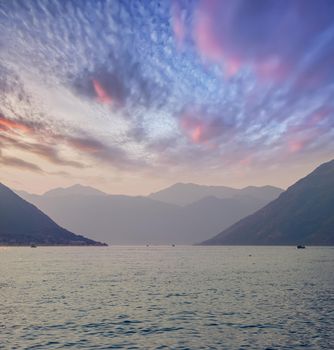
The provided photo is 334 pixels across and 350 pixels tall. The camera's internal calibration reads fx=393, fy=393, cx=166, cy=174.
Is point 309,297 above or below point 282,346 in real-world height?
above

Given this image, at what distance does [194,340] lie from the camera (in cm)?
4394

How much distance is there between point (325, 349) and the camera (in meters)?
40.0

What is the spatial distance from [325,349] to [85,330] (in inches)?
1100

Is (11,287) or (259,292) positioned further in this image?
(11,287)

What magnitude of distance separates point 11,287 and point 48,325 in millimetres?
49356

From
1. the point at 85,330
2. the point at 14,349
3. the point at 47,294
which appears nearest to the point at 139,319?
the point at 85,330

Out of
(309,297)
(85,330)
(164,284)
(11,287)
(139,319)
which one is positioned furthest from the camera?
(164,284)

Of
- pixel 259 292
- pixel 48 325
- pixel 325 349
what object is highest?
pixel 259 292

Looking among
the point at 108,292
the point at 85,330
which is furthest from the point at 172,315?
the point at 108,292

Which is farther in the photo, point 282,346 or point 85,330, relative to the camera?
point 85,330

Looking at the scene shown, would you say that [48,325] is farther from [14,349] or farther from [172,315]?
[172,315]

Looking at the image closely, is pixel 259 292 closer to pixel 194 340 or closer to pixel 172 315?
pixel 172 315

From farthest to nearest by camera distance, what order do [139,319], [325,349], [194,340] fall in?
[139,319]
[194,340]
[325,349]

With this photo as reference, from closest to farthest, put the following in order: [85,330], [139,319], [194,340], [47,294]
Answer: [194,340], [85,330], [139,319], [47,294]
